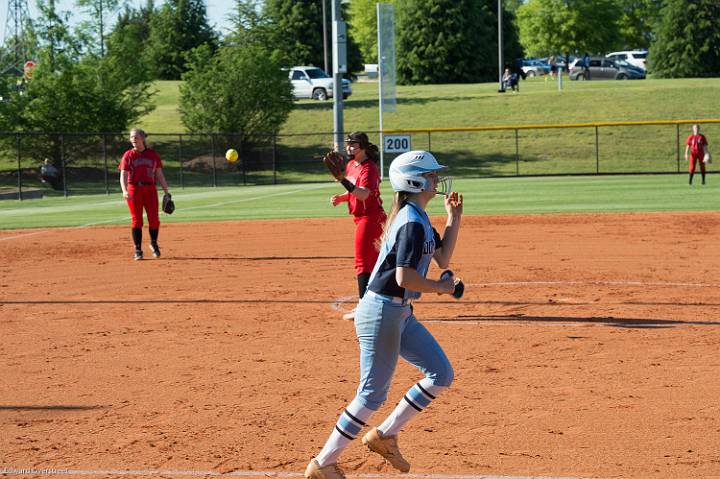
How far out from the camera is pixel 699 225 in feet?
68.9

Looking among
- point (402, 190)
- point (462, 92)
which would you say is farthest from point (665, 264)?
point (462, 92)

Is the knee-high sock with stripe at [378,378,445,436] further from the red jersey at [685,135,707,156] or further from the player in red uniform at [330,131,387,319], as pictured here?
the red jersey at [685,135,707,156]

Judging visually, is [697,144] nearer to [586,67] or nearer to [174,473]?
[174,473]

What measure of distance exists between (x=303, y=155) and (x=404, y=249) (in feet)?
143

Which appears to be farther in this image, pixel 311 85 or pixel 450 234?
pixel 311 85

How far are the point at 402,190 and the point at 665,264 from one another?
10857 millimetres

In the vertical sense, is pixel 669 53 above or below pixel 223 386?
above

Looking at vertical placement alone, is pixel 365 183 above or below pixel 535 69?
below

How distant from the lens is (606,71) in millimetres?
77188

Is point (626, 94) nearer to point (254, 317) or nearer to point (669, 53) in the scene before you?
point (669, 53)

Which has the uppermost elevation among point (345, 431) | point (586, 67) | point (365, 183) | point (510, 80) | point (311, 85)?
point (586, 67)

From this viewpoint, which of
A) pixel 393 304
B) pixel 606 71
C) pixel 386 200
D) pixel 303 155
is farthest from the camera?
pixel 606 71

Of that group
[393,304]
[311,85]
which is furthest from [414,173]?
[311,85]

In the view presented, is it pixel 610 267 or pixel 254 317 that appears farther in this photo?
pixel 610 267
